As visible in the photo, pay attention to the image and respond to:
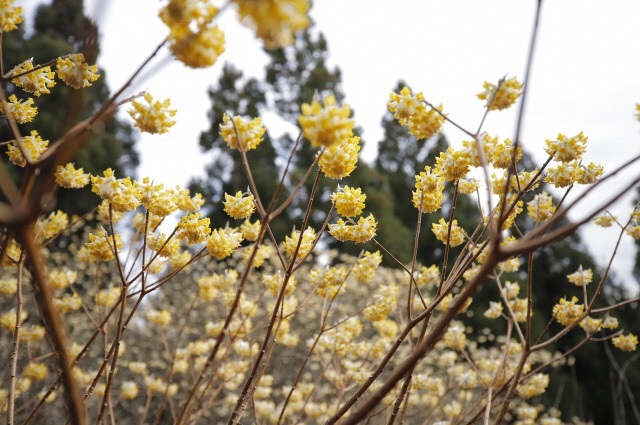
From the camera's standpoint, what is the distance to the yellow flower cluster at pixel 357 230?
66.5 inches

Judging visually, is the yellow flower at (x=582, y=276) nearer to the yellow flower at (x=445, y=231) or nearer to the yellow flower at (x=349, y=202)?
the yellow flower at (x=445, y=231)

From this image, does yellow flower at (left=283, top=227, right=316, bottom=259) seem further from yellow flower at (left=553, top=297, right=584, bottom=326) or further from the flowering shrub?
yellow flower at (left=553, top=297, right=584, bottom=326)

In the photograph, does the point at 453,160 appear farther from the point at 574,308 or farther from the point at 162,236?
the point at 162,236

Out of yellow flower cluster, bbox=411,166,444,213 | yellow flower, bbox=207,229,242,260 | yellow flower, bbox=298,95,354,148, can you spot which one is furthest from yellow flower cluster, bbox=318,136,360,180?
yellow flower, bbox=207,229,242,260

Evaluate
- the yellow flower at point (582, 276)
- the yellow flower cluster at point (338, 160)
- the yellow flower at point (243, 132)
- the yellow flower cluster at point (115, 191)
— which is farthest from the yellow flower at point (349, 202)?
the yellow flower at point (582, 276)

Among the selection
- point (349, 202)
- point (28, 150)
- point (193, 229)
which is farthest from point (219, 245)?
point (28, 150)

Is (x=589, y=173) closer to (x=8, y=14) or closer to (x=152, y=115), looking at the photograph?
(x=152, y=115)

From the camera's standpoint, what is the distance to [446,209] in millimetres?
13180

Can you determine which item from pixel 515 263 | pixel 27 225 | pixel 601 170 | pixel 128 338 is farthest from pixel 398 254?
pixel 27 225

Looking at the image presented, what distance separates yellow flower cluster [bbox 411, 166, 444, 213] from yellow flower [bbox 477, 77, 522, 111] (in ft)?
1.32

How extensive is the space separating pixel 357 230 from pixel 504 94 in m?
0.71

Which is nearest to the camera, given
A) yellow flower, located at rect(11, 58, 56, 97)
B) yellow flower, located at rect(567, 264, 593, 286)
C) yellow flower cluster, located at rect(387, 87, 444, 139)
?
yellow flower cluster, located at rect(387, 87, 444, 139)

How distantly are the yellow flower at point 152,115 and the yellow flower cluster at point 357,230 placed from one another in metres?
0.74

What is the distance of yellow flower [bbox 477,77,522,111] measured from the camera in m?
1.22
